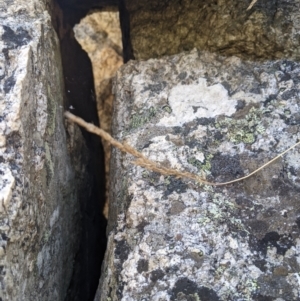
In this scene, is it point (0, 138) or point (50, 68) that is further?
point (50, 68)

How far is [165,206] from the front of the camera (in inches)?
→ 40.4

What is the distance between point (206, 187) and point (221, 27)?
0.48 m

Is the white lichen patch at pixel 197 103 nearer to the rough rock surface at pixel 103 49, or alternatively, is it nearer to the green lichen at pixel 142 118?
the green lichen at pixel 142 118

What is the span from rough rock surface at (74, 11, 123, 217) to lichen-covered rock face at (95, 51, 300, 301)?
0.38 metres

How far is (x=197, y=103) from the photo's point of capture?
119cm

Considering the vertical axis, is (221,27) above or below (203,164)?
above

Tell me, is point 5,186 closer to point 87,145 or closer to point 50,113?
point 50,113

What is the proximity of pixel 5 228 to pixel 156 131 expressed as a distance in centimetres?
45

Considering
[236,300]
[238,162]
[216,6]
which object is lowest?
[236,300]

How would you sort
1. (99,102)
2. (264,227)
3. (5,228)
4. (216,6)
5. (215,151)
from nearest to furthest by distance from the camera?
(5,228) < (264,227) < (215,151) < (216,6) < (99,102)

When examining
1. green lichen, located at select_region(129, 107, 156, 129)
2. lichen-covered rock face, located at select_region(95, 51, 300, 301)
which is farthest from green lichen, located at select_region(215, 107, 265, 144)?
green lichen, located at select_region(129, 107, 156, 129)

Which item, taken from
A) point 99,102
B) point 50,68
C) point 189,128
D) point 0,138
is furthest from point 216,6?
point 0,138

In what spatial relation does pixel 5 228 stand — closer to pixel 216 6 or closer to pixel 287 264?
pixel 287 264

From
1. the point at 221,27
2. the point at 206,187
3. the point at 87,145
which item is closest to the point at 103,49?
the point at 87,145
